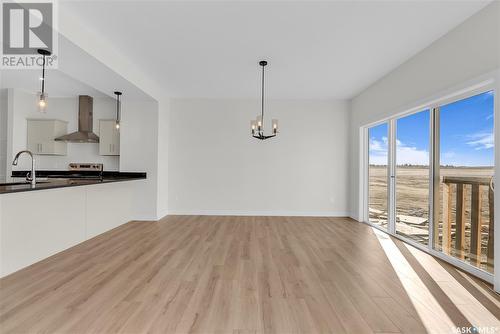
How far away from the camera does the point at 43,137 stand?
18.4 ft

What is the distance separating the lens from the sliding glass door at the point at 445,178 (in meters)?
2.69

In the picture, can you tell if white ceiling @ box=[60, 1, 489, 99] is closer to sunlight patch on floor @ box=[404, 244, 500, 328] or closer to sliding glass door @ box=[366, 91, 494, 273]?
sliding glass door @ box=[366, 91, 494, 273]

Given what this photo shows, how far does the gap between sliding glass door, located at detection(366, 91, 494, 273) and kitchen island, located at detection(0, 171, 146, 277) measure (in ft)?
16.4

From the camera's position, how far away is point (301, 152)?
5.95m

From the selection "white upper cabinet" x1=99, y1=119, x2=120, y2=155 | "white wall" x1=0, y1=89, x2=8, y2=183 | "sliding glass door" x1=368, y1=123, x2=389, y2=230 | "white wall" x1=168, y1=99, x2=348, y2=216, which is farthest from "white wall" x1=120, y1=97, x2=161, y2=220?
"sliding glass door" x1=368, y1=123, x2=389, y2=230

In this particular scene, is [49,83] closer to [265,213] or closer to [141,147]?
[141,147]

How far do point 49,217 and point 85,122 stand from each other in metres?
3.41

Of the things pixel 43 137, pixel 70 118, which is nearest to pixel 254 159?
pixel 70 118

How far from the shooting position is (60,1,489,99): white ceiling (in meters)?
2.56

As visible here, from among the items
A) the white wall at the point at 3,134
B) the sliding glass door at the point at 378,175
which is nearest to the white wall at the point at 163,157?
the white wall at the point at 3,134

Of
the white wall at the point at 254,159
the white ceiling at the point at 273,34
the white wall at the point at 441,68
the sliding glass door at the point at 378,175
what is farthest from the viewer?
the white wall at the point at 254,159

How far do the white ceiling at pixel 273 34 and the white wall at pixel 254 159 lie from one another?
1.43m

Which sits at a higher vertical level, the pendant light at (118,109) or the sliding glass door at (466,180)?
the pendant light at (118,109)

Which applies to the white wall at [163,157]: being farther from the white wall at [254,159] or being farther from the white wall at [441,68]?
the white wall at [441,68]
